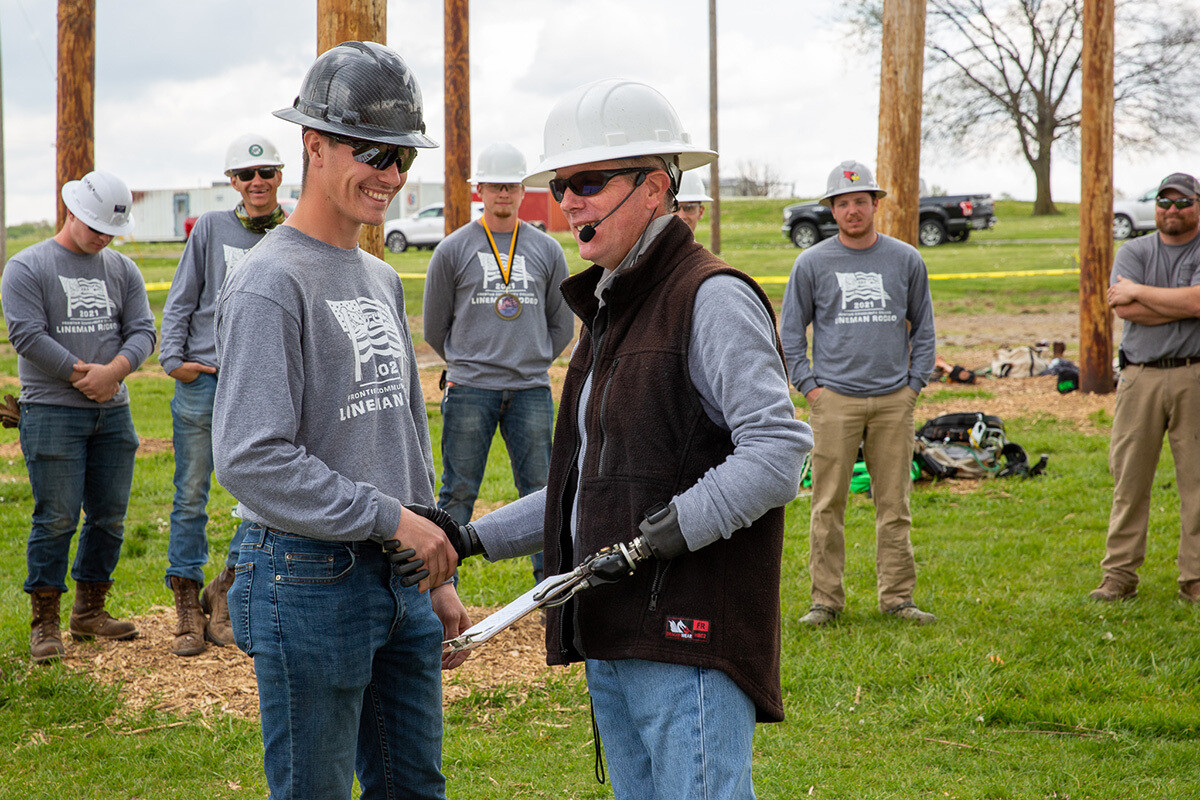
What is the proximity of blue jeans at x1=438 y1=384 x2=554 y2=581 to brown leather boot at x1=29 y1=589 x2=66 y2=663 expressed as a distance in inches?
79.4

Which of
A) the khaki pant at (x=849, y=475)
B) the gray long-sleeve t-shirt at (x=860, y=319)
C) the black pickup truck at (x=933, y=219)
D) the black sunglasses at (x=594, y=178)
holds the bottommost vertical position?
the khaki pant at (x=849, y=475)

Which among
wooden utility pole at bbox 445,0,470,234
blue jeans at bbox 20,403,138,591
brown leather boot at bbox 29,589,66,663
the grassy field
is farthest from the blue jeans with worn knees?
wooden utility pole at bbox 445,0,470,234

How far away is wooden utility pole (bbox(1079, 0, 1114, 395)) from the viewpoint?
10914mm

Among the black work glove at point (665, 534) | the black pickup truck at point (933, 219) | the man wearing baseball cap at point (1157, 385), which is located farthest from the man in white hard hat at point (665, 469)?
the black pickup truck at point (933, 219)

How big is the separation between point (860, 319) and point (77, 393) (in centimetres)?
409

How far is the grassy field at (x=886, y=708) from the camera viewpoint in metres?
4.30

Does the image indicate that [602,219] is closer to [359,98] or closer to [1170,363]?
[359,98]

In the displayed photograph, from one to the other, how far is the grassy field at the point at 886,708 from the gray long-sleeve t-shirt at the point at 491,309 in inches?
52.6

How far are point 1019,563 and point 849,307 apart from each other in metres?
2.21

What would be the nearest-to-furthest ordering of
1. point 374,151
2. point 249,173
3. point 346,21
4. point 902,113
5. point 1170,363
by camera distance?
1. point 374,151
2. point 346,21
3. point 249,173
4. point 1170,363
5. point 902,113

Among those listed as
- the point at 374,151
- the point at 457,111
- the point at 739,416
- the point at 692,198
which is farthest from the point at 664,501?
the point at 457,111

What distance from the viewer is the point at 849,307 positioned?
6.19 meters

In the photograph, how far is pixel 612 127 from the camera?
253cm

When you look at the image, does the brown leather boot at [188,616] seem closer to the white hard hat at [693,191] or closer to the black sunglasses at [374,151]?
the white hard hat at [693,191]
